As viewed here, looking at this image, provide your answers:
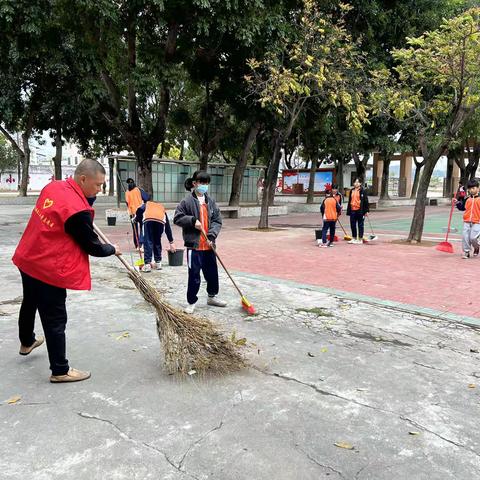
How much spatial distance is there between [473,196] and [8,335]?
8.32 metres

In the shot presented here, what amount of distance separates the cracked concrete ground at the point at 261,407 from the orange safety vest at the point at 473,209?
4794 mm

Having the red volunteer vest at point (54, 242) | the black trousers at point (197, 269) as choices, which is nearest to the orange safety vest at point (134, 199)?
the black trousers at point (197, 269)

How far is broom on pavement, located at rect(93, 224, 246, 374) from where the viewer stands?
365cm

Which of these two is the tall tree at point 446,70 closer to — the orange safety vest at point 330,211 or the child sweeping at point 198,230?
the orange safety vest at point 330,211

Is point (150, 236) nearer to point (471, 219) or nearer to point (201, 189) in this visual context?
point (201, 189)

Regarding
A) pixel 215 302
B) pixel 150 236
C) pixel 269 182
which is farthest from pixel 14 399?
pixel 269 182

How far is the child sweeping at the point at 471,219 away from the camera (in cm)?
915

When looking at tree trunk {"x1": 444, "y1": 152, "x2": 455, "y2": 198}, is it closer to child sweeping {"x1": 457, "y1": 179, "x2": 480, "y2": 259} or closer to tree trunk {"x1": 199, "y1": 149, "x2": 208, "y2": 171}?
tree trunk {"x1": 199, "y1": 149, "x2": 208, "y2": 171}

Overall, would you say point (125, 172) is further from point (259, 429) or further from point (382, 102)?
point (259, 429)

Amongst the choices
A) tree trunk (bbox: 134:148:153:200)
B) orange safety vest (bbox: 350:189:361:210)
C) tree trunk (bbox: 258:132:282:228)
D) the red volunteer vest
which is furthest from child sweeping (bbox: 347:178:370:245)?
the red volunteer vest

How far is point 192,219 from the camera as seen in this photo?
17.2 feet

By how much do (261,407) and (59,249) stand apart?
1752 mm

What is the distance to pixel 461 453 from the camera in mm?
2650

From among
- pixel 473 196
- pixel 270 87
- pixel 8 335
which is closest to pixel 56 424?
pixel 8 335
